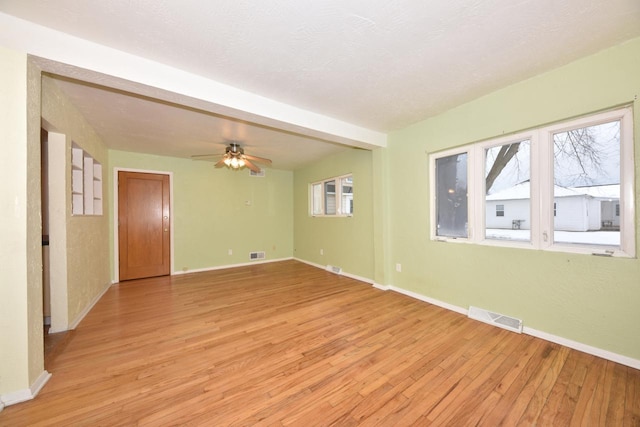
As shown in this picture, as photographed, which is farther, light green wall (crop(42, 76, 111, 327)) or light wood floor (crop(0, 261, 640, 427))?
light green wall (crop(42, 76, 111, 327))

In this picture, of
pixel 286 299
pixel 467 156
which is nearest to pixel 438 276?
pixel 467 156

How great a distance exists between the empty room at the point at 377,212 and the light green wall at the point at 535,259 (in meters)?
0.02

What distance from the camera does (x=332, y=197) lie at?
5.40m

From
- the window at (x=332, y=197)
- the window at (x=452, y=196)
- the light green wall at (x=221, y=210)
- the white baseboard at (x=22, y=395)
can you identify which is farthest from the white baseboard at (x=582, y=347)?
the light green wall at (x=221, y=210)

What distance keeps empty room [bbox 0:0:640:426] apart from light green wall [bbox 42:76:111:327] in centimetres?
4

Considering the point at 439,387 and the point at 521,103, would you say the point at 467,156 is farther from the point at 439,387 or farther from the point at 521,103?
the point at 439,387

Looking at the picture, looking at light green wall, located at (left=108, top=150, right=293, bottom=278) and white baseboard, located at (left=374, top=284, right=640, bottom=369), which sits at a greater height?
light green wall, located at (left=108, top=150, right=293, bottom=278)

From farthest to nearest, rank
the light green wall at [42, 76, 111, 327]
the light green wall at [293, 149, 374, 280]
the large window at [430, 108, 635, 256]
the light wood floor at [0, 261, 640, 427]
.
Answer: the light green wall at [293, 149, 374, 280] → the light green wall at [42, 76, 111, 327] → the large window at [430, 108, 635, 256] → the light wood floor at [0, 261, 640, 427]

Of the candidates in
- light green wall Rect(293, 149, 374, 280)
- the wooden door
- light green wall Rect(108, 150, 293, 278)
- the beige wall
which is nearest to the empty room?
the beige wall

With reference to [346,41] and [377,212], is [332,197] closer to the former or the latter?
[377,212]

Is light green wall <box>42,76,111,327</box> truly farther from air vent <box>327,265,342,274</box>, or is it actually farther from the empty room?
air vent <box>327,265,342,274</box>

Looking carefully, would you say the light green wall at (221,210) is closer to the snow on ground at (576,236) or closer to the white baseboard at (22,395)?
the white baseboard at (22,395)

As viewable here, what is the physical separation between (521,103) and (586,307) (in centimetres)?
202

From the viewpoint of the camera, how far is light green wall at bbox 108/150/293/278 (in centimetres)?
498
